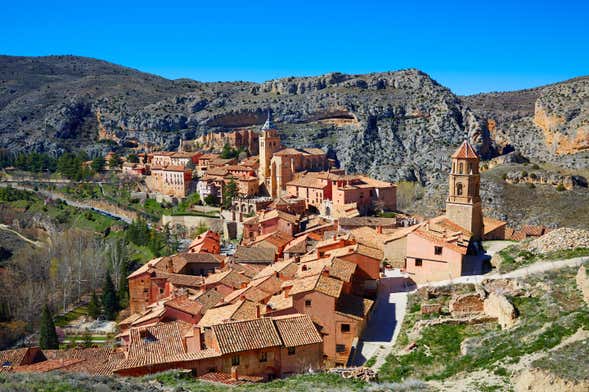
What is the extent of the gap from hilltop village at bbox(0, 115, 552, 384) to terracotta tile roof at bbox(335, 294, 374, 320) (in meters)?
0.05

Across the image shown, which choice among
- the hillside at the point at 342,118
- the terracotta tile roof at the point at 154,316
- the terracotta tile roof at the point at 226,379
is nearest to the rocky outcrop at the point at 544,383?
the terracotta tile roof at the point at 226,379

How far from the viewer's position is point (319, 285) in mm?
23156

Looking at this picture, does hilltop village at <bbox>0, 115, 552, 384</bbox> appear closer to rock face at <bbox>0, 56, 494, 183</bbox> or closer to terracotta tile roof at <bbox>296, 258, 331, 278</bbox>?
terracotta tile roof at <bbox>296, 258, 331, 278</bbox>

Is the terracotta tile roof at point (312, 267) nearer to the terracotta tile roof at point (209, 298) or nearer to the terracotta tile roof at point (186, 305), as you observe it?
the terracotta tile roof at point (209, 298)

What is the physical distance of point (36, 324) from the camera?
3856cm

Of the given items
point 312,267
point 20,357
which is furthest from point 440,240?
point 20,357

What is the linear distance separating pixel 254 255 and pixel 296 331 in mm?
16967

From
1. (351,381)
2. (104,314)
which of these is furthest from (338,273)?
(104,314)

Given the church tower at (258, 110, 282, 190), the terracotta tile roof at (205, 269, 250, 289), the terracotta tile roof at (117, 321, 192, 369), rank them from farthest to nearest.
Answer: the church tower at (258, 110, 282, 190), the terracotta tile roof at (205, 269, 250, 289), the terracotta tile roof at (117, 321, 192, 369)

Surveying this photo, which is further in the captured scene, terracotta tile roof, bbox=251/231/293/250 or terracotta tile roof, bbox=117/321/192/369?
terracotta tile roof, bbox=251/231/293/250

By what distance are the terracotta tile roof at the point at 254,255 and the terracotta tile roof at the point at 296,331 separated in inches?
607

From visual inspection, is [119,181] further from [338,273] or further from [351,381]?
[351,381]

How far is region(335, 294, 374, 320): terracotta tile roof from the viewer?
22875mm

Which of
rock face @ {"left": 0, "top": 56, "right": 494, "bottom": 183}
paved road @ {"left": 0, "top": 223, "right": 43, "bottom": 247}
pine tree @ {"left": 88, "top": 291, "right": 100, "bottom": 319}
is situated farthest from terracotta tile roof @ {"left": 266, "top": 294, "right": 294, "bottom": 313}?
rock face @ {"left": 0, "top": 56, "right": 494, "bottom": 183}
